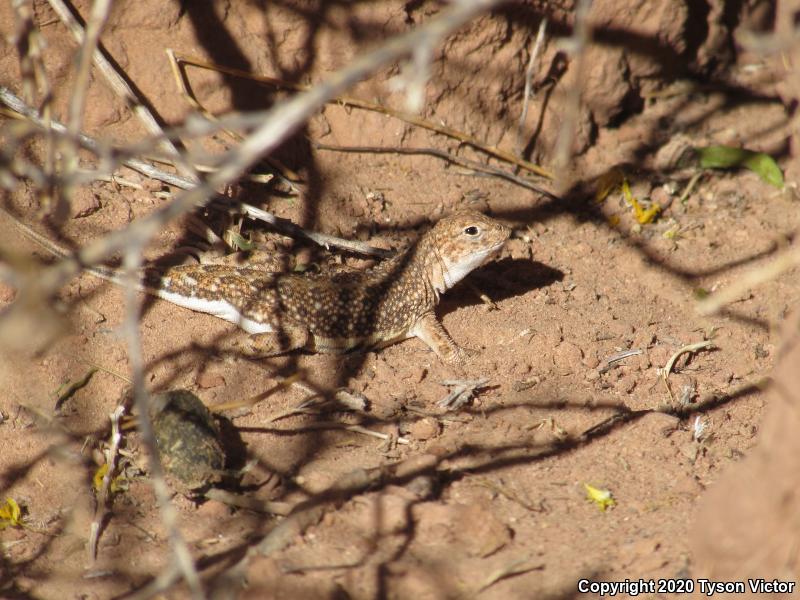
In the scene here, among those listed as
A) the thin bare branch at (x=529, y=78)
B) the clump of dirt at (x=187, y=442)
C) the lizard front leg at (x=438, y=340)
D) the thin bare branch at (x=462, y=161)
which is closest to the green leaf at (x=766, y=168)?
the thin bare branch at (x=462, y=161)

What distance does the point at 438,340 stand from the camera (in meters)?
5.99

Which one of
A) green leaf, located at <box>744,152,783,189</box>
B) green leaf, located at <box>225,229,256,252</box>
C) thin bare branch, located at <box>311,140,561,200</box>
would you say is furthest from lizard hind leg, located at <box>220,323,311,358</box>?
green leaf, located at <box>744,152,783,189</box>

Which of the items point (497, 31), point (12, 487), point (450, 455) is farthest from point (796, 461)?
point (497, 31)

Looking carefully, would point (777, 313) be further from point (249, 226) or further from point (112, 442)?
point (112, 442)

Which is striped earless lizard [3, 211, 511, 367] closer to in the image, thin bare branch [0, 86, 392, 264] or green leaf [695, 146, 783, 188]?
thin bare branch [0, 86, 392, 264]

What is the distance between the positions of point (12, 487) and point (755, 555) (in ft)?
13.6

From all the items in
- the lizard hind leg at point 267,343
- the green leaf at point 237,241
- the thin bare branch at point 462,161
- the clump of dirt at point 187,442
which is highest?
the thin bare branch at point 462,161

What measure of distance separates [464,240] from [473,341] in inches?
31.7

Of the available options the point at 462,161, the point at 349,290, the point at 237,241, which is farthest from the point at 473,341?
the point at 237,241

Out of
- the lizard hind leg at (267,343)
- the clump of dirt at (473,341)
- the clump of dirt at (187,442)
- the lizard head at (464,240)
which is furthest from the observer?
the lizard head at (464,240)

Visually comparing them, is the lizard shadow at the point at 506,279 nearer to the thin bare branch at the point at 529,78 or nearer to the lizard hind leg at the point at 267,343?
the thin bare branch at the point at 529,78

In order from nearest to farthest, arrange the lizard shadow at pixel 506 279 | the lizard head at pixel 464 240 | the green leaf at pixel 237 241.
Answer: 1. the green leaf at pixel 237 241
2. the lizard head at pixel 464 240
3. the lizard shadow at pixel 506 279

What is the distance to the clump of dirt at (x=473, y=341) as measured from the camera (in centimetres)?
403

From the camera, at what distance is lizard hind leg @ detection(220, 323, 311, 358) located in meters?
5.57
